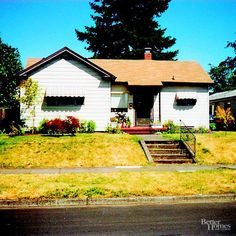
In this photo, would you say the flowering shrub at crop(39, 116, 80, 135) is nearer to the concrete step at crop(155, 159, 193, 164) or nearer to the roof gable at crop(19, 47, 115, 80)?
the roof gable at crop(19, 47, 115, 80)

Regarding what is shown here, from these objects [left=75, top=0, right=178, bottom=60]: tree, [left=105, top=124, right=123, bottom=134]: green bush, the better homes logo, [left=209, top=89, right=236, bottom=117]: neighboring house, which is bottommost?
the better homes logo

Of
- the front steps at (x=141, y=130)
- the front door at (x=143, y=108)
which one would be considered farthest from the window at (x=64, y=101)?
the front door at (x=143, y=108)

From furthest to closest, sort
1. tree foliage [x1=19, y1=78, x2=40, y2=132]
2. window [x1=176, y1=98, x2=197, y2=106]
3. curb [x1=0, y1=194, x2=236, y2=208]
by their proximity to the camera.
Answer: window [x1=176, y1=98, x2=197, y2=106] → tree foliage [x1=19, y1=78, x2=40, y2=132] → curb [x1=0, y1=194, x2=236, y2=208]

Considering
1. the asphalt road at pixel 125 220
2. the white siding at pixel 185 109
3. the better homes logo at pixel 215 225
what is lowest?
the asphalt road at pixel 125 220

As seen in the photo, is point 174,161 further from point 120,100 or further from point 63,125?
point 120,100

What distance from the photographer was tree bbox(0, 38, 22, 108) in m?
35.3

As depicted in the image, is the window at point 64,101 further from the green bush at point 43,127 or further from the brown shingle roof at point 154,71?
the brown shingle roof at point 154,71

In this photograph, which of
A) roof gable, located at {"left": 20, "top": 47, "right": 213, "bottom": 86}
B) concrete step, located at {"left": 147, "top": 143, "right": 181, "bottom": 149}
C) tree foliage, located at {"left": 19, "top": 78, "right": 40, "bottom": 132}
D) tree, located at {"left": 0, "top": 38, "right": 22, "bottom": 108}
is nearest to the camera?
concrete step, located at {"left": 147, "top": 143, "right": 181, "bottom": 149}

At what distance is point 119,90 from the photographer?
22.2m

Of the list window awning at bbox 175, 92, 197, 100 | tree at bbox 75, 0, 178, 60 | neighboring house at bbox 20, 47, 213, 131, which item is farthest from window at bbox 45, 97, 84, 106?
tree at bbox 75, 0, 178, 60

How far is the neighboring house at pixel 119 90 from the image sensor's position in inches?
778

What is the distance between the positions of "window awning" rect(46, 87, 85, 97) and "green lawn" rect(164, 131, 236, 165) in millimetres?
8656

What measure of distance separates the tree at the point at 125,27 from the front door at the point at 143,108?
23179 mm

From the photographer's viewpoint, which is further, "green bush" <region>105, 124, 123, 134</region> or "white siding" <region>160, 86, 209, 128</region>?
"white siding" <region>160, 86, 209, 128</region>
